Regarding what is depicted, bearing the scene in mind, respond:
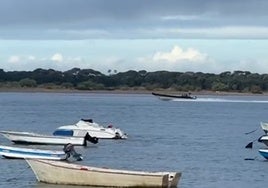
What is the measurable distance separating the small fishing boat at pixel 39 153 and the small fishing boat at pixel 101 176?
23.1 feet

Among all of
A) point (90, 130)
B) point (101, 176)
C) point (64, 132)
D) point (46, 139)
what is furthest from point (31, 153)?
point (90, 130)

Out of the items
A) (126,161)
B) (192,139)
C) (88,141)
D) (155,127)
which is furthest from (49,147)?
(155,127)

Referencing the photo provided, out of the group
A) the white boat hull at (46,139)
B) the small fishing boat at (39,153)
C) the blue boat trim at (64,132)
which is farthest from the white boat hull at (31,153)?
the blue boat trim at (64,132)

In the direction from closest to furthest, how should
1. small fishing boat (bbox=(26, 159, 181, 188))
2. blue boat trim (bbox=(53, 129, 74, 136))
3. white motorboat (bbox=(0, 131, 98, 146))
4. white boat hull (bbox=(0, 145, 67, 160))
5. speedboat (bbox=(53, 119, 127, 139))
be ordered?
1. small fishing boat (bbox=(26, 159, 181, 188))
2. white boat hull (bbox=(0, 145, 67, 160))
3. white motorboat (bbox=(0, 131, 98, 146))
4. blue boat trim (bbox=(53, 129, 74, 136))
5. speedboat (bbox=(53, 119, 127, 139))

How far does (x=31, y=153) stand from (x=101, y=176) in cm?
1111

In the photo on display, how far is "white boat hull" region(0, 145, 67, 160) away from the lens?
46531 millimetres

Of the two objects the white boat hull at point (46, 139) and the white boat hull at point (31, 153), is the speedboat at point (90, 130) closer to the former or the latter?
the white boat hull at point (46, 139)

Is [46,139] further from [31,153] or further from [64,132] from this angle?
[31,153]

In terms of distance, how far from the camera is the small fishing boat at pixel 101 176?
121ft

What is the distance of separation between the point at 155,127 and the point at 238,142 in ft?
74.8

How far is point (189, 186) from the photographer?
135 ft

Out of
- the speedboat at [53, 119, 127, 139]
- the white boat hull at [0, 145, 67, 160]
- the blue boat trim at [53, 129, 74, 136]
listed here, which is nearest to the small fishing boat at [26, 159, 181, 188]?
the white boat hull at [0, 145, 67, 160]

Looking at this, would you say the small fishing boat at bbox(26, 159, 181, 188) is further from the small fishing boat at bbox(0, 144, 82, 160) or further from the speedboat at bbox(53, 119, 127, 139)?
the speedboat at bbox(53, 119, 127, 139)

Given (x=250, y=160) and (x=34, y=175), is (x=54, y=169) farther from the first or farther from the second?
(x=250, y=160)
